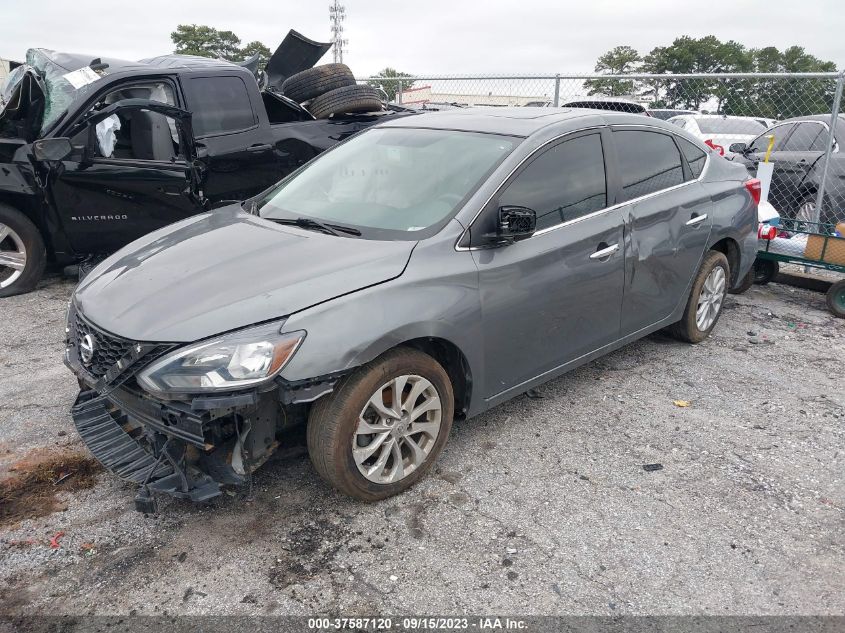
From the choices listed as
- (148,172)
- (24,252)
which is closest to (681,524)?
(148,172)

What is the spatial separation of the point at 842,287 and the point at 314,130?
17.1 feet

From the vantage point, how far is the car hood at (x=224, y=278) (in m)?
2.79

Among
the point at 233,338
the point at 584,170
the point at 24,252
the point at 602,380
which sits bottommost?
the point at 602,380

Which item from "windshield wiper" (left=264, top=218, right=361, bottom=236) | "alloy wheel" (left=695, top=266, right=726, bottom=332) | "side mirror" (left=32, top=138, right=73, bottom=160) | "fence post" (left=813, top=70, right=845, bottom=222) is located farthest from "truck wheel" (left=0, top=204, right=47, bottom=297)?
"fence post" (left=813, top=70, right=845, bottom=222)

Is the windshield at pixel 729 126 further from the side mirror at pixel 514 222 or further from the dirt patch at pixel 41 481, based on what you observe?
the dirt patch at pixel 41 481

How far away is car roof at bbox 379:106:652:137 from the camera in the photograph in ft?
12.8

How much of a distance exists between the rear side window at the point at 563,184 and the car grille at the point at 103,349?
1889mm

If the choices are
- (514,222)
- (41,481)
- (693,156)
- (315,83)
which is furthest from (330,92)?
(41,481)

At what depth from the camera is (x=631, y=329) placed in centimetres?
438

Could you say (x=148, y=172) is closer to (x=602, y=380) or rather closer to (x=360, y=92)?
(x=360, y=92)

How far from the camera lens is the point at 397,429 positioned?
3121mm

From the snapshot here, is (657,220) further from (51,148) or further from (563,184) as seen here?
(51,148)

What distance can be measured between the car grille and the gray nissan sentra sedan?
0.03ft

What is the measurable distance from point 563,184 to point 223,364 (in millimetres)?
2164
